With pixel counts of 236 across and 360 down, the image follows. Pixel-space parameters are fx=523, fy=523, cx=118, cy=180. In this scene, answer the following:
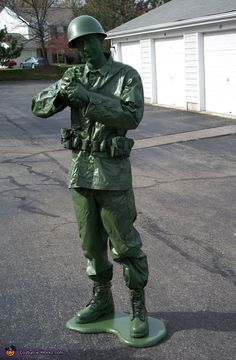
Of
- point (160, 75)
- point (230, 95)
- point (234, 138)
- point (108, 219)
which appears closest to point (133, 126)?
point (108, 219)

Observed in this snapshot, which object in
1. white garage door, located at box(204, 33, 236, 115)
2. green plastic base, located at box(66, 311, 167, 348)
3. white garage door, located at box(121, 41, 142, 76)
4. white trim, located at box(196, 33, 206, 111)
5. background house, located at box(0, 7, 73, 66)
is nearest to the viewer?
green plastic base, located at box(66, 311, 167, 348)

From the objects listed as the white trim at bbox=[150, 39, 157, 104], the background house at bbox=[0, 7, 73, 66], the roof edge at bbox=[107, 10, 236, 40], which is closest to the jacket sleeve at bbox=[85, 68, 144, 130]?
the roof edge at bbox=[107, 10, 236, 40]

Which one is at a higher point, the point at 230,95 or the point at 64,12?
the point at 64,12

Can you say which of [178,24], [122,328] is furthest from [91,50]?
[178,24]

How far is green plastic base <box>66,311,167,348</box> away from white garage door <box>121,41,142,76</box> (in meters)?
18.0

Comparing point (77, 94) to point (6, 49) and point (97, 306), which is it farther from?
point (6, 49)

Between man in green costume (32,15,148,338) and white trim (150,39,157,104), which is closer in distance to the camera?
man in green costume (32,15,148,338)

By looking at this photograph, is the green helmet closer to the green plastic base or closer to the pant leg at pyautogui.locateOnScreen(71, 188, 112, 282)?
the pant leg at pyautogui.locateOnScreen(71, 188, 112, 282)

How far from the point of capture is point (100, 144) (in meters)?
3.50

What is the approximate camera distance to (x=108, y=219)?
3594 mm

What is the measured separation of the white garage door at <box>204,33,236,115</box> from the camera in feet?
51.0

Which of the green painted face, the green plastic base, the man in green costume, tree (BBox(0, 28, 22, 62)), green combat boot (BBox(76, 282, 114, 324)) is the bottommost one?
the green plastic base

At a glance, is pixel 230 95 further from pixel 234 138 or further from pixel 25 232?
pixel 25 232

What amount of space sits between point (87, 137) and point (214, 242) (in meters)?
2.71
